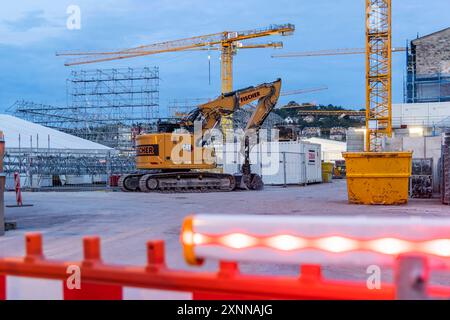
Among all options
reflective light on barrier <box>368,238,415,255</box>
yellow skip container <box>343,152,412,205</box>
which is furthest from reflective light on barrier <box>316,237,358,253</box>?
yellow skip container <box>343,152,412,205</box>

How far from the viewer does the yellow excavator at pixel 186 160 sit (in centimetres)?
2533

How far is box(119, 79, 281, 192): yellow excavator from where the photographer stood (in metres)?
25.3

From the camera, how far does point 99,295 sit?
3.08 metres

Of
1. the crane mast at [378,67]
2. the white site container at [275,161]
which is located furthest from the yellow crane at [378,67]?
the white site container at [275,161]

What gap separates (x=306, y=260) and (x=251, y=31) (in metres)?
66.5

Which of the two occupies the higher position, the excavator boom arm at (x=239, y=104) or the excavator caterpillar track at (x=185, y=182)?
the excavator boom arm at (x=239, y=104)

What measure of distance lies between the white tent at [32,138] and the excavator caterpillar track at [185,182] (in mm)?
10912

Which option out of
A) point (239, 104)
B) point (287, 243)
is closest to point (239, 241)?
point (287, 243)

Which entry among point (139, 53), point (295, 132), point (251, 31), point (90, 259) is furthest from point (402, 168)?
point (139, 53)

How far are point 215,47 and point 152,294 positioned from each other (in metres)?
71.9

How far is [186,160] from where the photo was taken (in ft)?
84.1

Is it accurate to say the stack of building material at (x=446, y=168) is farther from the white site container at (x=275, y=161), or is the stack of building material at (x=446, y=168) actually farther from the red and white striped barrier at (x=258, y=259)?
the white site container at (x=275, y=161)

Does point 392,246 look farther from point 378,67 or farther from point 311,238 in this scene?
point 378,67
